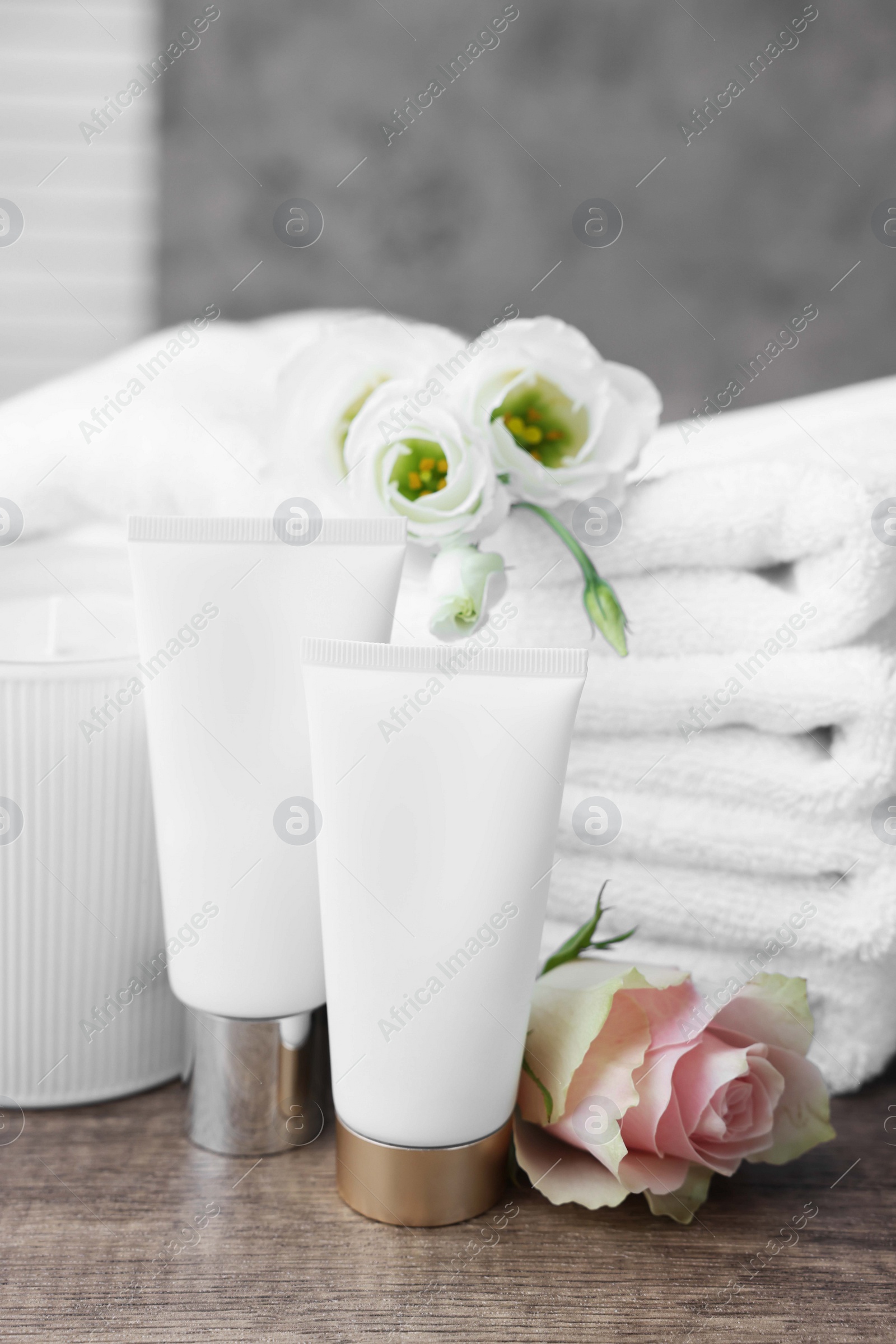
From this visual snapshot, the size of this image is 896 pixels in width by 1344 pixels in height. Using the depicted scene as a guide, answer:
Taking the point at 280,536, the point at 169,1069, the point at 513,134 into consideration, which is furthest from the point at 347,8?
the point at 169,1069

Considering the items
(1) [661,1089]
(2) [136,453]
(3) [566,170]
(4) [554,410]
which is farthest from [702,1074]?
(3) [566,170]

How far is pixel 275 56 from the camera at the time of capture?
83 cm

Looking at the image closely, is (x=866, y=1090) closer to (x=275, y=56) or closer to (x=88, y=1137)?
(x=88, y=1137)

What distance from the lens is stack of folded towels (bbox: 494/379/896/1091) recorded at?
38 centimetres

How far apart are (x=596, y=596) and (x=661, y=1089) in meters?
0.16

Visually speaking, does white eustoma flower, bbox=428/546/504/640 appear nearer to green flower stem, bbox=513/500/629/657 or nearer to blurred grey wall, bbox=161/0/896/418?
green flower stem, bbox=513/500/629/657

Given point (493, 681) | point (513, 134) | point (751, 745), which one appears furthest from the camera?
point (513, 134)

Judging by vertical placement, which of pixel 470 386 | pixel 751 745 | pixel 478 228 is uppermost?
pixel 478 228

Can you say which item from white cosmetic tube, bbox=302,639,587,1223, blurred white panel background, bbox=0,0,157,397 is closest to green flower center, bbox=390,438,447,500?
white cosmetic tube, bbox=302,639,587,1223

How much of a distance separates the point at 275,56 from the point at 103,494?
1.71ft

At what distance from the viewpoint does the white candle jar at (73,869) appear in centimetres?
37

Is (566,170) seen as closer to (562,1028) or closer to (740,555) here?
(740,555)

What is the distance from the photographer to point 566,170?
809mm

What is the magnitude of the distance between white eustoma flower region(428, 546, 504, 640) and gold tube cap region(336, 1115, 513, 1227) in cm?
16
